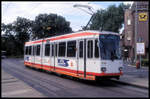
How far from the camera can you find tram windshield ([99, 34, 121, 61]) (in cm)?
1261

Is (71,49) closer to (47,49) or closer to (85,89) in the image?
(85,89)

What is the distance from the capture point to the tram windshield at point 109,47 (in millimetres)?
12609

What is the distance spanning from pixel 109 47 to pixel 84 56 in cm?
164

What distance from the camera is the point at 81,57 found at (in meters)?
13.8

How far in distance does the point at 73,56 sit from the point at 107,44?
2842 millimetres

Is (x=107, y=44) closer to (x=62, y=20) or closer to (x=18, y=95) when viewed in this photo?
(x=18, y=95)

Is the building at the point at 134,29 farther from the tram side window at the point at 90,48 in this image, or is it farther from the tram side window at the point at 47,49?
the tram side window at the point at 90,48

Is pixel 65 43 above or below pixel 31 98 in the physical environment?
above

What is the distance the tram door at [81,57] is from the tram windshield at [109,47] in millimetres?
1312

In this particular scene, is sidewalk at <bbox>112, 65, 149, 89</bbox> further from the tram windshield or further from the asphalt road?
the tram windshield

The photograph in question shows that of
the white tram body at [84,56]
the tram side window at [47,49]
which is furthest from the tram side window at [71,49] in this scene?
the tram side window at [47,49]

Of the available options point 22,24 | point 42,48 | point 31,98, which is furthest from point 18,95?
point 42,48

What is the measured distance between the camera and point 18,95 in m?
9.69

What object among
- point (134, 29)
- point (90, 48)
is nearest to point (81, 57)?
point (90, 48)
